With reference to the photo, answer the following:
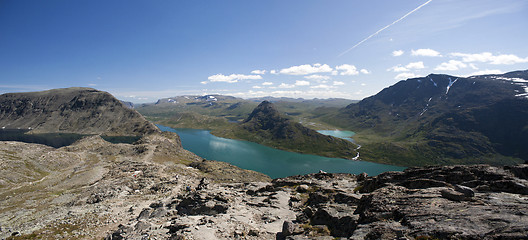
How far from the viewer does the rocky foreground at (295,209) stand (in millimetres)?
16359

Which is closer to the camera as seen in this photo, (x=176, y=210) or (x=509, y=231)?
(x=509, y=231)

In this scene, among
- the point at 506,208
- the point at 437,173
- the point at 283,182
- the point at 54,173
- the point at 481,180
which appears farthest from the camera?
the point at 54,173

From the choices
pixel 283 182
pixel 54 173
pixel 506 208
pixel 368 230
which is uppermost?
pixel 506 208

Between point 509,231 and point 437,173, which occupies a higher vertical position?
point 509,231

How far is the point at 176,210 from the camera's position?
38.8 m

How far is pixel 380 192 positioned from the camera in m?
24.2

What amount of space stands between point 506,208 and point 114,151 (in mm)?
162756

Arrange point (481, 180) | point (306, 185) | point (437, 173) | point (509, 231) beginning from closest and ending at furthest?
point (509, 231) < point (481, 180) < point (437, 173) < point (306, 185)

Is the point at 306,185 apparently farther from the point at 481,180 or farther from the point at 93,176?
the point at 93,176

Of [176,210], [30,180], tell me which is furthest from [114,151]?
[176,210]

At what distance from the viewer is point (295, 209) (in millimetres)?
35969

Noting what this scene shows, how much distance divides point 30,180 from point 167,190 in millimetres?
64074

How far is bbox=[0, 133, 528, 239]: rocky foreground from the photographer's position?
16.4 m

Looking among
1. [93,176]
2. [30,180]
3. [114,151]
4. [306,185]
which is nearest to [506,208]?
[306,185]
